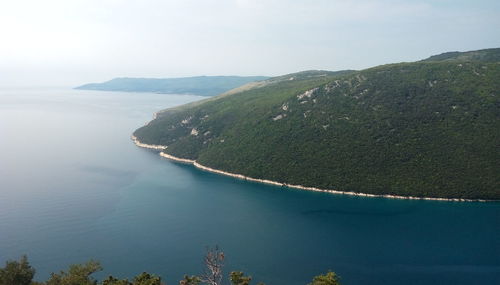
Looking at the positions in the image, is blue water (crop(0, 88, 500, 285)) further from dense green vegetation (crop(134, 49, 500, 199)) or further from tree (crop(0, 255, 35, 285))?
tree (crop(0, 255, 35, 285))

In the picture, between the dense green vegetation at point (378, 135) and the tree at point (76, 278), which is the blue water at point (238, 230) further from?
the tree at point (76, 278)

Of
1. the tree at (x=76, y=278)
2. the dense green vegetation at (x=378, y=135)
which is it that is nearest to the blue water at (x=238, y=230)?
the dense green vegetation at (x=378, y=135)

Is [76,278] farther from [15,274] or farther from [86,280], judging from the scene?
[15,274]

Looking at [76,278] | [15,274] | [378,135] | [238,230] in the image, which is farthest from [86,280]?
[378,135]

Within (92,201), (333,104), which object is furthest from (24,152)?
(333,104)

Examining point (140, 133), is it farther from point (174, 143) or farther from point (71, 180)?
point (71, 180)

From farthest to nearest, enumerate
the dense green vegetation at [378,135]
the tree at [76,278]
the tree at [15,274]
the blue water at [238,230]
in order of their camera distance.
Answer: the dense green vegetation at [378,135] < the blue water at [238,230] < the tree at [15,274] < the tree at [76,278]
